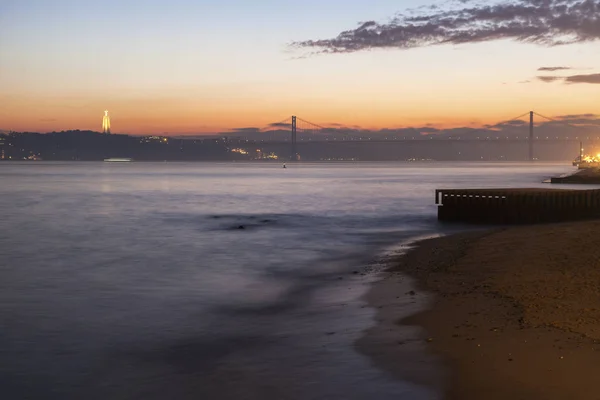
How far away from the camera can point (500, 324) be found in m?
11.5

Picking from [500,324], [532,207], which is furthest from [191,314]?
[532,207]

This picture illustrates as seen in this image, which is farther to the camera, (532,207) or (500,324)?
(532,207)

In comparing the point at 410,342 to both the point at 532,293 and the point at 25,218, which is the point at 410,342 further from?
the point at 25,218

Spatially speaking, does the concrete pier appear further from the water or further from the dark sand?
the dark sand

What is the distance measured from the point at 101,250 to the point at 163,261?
5.22m

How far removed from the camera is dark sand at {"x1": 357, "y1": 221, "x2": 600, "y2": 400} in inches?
345

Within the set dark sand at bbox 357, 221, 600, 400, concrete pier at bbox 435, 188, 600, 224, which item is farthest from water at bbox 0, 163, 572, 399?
concrete pier at bbox 435, 188, 600, 224

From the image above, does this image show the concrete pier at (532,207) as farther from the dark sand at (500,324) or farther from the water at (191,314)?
the dark sand at (500,324)

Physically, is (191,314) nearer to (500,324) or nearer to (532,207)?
(500,324)

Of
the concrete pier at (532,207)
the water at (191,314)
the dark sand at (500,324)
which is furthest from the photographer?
the concrete pier at (532,207)

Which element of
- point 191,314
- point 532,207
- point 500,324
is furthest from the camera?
point 532,207

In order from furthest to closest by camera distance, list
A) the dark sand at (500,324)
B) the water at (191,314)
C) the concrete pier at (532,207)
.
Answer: the concrete pier at (532,207)
the water at (191,314)
the dark sand at (500,324)

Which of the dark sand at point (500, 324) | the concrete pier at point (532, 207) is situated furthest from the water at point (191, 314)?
the concrete pier at point (532, 207)

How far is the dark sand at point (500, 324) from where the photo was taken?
345 inches
